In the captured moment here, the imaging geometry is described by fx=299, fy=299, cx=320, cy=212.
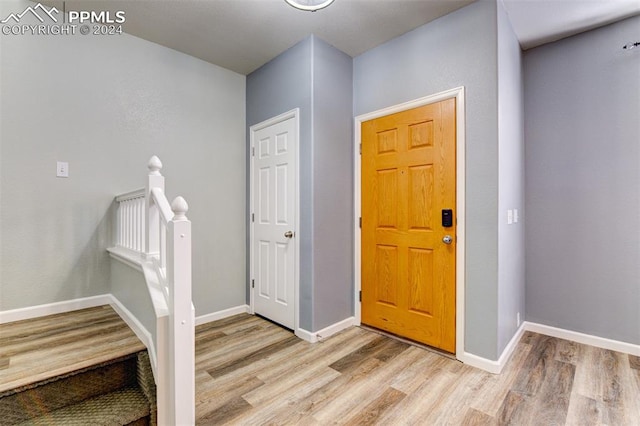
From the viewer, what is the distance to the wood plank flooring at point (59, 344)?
1.48 m

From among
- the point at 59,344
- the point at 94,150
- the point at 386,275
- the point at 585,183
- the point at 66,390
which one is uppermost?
the point at 94,150

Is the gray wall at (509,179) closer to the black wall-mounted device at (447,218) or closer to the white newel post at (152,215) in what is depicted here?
A: the black wall-mounted device at (447,218)

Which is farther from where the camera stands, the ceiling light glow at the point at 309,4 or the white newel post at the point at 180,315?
the ceiling light glow at the point at 309,4

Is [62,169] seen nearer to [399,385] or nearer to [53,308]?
[53,308]

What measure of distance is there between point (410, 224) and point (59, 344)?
2552mm

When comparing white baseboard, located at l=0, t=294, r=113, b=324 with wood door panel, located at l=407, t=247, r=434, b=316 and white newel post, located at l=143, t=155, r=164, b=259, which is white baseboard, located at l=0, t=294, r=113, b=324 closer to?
white newel post, located at l=143, t=155, r=164, b=259

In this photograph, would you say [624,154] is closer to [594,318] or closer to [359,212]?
[594,318]

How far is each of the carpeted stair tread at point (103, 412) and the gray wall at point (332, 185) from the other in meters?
1.42

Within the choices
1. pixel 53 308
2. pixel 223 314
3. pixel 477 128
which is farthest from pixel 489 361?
pixel 53 308

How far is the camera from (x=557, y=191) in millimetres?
2719

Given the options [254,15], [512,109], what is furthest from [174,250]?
[512,109]

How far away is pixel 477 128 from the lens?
2197mm

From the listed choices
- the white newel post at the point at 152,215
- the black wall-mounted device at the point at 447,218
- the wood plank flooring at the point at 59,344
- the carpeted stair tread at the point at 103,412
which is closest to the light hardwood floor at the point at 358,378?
the wood plank flooring at the point at 59,344

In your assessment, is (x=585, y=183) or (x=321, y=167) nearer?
(x=585, y=183)
